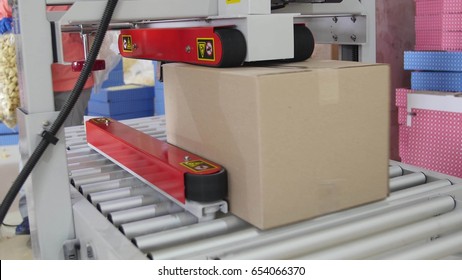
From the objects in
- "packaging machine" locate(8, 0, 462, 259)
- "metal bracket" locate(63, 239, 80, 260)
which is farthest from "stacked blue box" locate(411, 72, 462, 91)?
"metal bracket" locate(63, 239, 80, 260)

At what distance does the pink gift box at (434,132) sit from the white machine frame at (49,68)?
111 centimetres

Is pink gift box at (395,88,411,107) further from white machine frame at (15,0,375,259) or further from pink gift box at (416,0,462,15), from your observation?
white machine frame at (15,0,375,259)

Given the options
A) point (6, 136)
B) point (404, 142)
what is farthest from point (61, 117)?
point (6, 136)

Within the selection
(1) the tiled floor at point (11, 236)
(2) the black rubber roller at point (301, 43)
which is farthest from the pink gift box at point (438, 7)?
(1) the tiled floor at point (11, 236)

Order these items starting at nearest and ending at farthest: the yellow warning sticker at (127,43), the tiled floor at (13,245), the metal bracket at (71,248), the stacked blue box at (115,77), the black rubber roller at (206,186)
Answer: the black rubber roller at (206,186) → the metal bracket at (71,248) → the yellow warning sticker at (127,43) → the tiled floor at (13,245) → the stacked blue box at (115,77)

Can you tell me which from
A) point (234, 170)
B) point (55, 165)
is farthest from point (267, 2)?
point (55, 165)

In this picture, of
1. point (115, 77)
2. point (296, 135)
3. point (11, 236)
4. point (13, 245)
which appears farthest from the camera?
point (115, 77)

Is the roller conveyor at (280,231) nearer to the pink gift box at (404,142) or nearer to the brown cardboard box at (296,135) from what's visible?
the brown cardboard box at (296,135)

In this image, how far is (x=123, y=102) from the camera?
209 inches

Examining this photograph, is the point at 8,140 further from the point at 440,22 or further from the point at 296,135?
the point at 296,135

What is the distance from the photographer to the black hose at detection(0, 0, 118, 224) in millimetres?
1170

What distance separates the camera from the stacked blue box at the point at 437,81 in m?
2.35

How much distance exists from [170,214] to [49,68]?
17.3 inches
